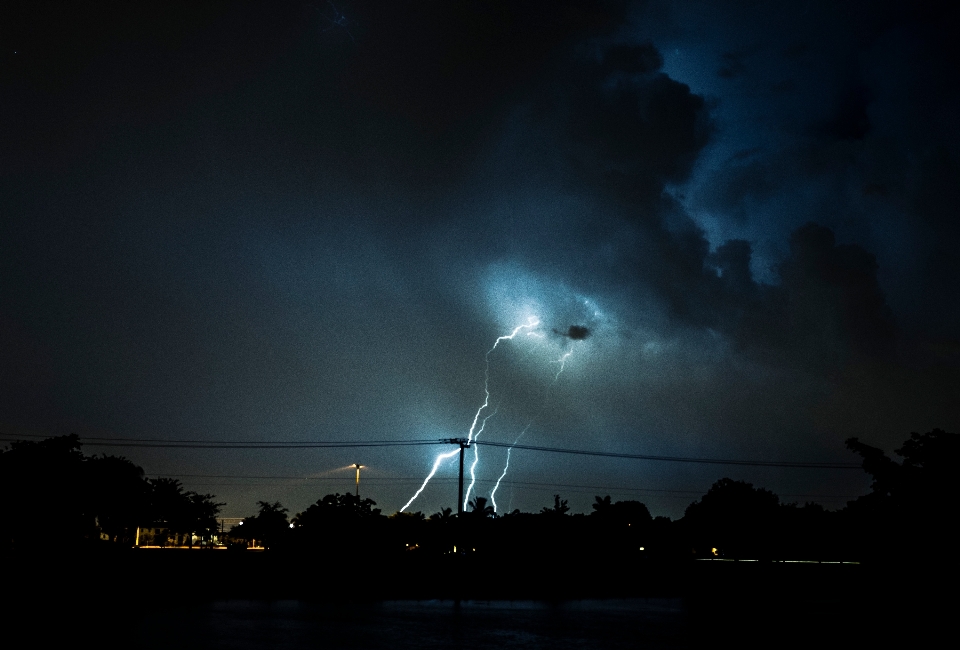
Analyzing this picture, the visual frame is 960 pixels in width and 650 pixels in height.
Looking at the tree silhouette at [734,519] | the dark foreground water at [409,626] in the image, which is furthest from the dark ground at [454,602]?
the tree silhouette at [734,519]

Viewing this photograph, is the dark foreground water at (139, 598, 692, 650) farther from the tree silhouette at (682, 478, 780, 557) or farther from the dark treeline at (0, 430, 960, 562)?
the tree silhouette at (682, 478, 780, 557)

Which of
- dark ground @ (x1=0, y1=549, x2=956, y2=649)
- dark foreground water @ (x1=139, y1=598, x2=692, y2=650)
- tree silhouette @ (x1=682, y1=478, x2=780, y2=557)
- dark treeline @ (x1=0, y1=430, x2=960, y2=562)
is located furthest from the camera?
tree silhouette @ (x1=682, y1=478, x2=780, y2=557)

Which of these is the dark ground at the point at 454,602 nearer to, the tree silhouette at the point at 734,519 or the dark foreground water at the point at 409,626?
the dark foreground water at the point at 409,626

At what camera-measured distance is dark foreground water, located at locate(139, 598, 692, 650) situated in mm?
16094

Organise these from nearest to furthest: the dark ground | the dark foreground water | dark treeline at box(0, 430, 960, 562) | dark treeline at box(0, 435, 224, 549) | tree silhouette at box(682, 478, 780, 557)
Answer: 1. the dark foreground water
2. the dark ground
3. dark treeline at box(0, 430, 960, 562)
4. dark treeline at box(0, 435, 224, 549)
5. tree silhouette at box(682, 478, 780, 557)

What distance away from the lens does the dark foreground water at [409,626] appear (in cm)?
1609

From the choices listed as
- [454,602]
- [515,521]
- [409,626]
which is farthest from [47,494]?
[515,521]

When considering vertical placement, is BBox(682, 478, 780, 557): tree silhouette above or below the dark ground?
above

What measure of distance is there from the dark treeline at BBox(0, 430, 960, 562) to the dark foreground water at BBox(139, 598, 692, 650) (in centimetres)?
821

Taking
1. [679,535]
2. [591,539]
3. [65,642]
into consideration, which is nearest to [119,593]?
[65,642]

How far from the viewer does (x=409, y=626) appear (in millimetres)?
19391

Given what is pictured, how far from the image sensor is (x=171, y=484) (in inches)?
2346

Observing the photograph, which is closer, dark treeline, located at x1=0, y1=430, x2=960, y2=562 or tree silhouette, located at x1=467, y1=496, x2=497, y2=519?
dark treeline, located at x1=0, y1=430, x2=960, y2=562

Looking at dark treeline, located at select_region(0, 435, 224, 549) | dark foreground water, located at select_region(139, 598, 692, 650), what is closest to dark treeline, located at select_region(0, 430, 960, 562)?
dark treeline, located at select_region(0, 435, 224, 549)
